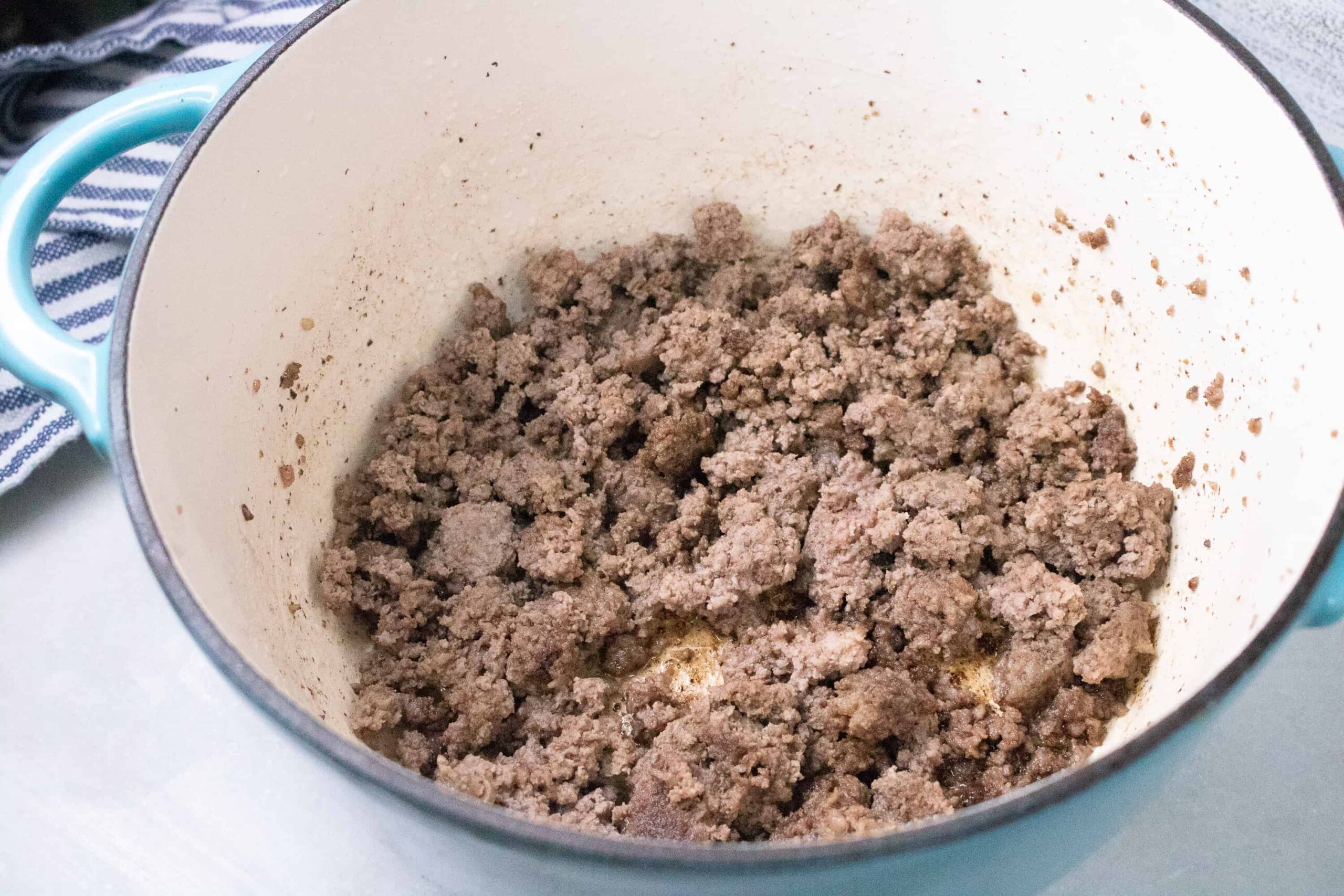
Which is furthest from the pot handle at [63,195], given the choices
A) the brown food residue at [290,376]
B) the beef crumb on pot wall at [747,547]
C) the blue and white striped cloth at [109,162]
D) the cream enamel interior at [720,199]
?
the blue and white striped cloth at [109,162]

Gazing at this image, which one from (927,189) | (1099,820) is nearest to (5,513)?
(927,189)

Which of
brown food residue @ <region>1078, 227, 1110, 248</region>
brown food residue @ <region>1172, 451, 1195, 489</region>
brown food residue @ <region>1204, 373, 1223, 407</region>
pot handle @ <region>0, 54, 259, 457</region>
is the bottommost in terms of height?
pot handle @ <region>0, 54, 259, 457</region>

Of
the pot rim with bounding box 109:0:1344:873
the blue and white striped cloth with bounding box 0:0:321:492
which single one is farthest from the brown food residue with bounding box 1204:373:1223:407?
the blue and white striped cloth with bounding box 0:0:321:492

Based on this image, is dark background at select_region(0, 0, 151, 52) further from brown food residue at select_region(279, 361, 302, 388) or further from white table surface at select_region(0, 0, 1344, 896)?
brown food residue at select_region(279, 361, 302, 388)

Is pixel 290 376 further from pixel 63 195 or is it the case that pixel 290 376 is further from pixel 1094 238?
pixel 1094 238

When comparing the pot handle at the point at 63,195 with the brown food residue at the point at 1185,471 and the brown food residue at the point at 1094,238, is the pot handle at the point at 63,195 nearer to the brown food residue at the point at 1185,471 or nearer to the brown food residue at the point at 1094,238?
the brown food residue at the point at 1094,238

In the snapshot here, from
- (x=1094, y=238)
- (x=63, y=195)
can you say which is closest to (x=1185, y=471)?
(x=1094, y=238)

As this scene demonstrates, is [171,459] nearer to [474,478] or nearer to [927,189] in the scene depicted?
[474,478]
